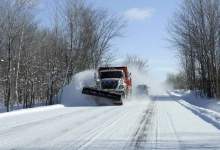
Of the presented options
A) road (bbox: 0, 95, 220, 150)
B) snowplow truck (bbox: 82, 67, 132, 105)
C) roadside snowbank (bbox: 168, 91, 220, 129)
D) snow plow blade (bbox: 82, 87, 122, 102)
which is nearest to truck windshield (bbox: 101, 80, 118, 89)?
snowplow truck (bbox: 82, 67, 132, 105)

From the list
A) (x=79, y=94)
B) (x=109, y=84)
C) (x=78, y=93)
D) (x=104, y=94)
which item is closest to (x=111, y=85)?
(x=109, y=84)

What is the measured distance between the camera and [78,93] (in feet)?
123

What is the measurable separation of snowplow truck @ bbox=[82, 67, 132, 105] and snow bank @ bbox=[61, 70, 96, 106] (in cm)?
110

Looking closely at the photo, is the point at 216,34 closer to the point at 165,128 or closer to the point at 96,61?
the point at 96,61

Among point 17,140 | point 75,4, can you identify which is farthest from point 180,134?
point 75,4

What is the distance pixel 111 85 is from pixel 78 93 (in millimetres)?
2909

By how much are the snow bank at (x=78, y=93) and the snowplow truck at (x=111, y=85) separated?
1.10 m

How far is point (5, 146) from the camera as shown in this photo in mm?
11422

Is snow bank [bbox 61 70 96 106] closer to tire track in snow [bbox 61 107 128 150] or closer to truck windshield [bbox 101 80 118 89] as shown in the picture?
truck windshield [bbox 101 80 118 89]

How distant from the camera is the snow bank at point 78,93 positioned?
3618cm

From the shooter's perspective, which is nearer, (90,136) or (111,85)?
(90,136)

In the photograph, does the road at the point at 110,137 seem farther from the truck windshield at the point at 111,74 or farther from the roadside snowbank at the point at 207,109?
the truck windshield at the point at 111,74

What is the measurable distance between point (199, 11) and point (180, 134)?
29822 mm

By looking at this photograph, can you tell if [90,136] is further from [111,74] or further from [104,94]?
[111,74]
